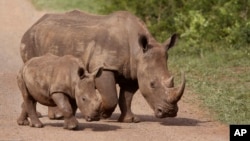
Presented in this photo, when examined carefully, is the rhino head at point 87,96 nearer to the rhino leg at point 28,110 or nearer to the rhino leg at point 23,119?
the rhino leg at point 28,110

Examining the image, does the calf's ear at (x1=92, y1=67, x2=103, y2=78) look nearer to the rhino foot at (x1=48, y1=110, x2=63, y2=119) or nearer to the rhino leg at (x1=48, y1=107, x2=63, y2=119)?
the rhino foot at (x1=48, y1=110, x2=63, y2=119)

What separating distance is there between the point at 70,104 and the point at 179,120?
7.53 feet

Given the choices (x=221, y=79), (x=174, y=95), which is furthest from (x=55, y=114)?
(x=221, y=79)

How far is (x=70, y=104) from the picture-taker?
12.1m

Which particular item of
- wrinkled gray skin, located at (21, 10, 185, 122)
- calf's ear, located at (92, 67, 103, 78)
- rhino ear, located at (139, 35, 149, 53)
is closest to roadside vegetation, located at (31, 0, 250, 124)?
wrinkled gray skin, located at (21, 10, 185, 122)

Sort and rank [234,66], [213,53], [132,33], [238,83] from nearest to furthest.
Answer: [132,33]
[238,83]
[234,66]
[213,53]

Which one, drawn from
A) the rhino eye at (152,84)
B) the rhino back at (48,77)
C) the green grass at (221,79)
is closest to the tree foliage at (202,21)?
the green grass at (221,79)

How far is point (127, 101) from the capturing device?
43.7 ft

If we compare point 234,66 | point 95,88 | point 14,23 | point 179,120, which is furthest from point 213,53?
point 14,23

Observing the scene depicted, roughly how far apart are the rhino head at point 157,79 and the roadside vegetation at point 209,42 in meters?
1.99

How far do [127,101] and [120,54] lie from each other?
0.80 metres

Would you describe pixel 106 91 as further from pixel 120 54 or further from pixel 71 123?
pixel 71 123

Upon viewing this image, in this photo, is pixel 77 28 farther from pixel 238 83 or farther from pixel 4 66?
pixel 4 66

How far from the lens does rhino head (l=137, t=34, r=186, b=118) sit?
12.5 m
